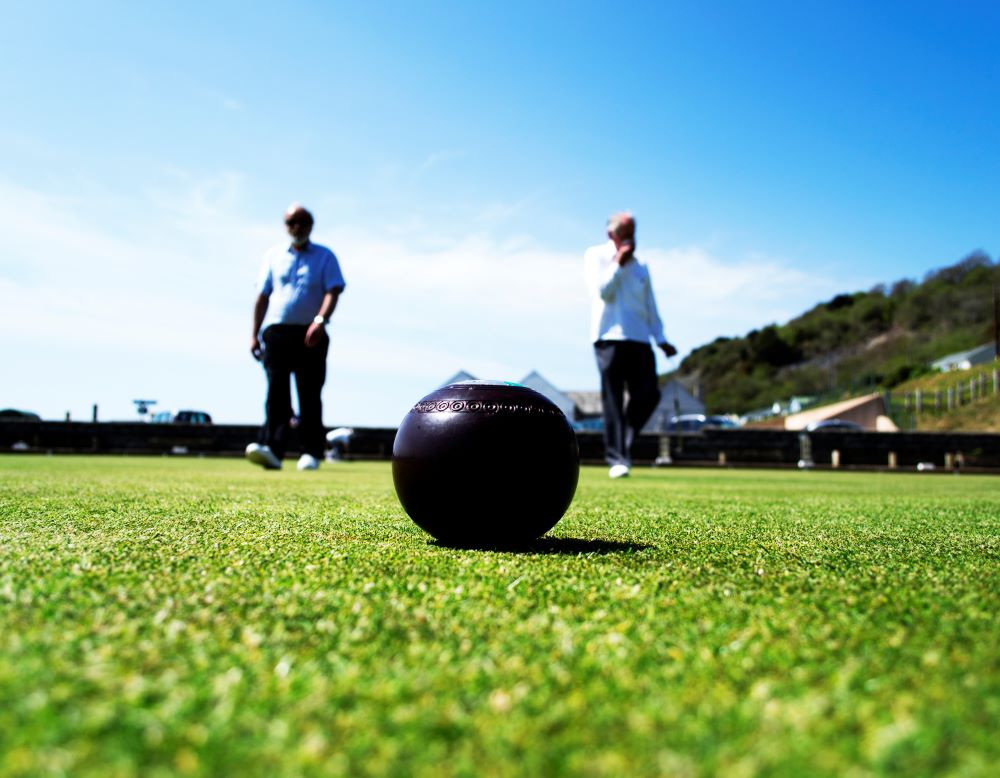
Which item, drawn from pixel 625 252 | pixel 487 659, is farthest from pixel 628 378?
pixel 487 659

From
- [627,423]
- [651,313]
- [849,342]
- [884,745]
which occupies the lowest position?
[884,745]

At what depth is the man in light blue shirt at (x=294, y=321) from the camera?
30.6 ft

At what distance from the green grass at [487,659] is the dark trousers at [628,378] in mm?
6296

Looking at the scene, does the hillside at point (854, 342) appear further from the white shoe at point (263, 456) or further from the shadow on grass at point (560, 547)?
the shadow on grass at point (560, 547)

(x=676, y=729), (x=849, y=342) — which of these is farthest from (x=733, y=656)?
(x=849, y=342)

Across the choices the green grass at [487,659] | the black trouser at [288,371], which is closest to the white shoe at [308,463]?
the black trouser at [288,371]

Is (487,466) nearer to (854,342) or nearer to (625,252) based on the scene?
(625,252)

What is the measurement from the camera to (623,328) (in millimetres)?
9492

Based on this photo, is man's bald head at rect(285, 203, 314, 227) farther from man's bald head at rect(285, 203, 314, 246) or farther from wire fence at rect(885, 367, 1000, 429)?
wire fence at rect(885, 367, 1000, 429)

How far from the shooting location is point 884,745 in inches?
48.1

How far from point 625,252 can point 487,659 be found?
7.93 m

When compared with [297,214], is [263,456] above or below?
below

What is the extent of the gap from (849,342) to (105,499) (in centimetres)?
14785

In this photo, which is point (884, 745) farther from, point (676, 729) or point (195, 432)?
point (195, 432)
